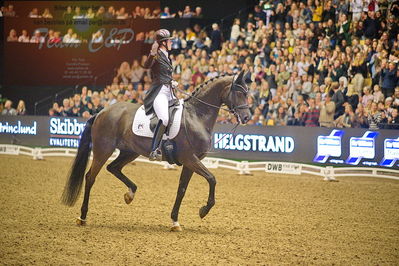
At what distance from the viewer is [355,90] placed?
17562mm

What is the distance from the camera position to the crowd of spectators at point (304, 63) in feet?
55.9

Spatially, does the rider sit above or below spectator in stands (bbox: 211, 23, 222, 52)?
above

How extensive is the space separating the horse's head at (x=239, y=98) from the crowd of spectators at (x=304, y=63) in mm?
7419

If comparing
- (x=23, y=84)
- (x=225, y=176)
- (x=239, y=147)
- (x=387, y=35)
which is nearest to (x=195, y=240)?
(x=225, y=176)

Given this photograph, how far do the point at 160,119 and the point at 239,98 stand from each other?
4.14 ft

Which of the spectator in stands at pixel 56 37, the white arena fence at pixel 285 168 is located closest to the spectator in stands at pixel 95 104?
the white arena fence at pixel 285 168

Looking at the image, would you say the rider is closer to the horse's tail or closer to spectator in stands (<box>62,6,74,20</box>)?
the horse's tail

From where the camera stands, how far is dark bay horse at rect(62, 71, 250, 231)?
9.10 m

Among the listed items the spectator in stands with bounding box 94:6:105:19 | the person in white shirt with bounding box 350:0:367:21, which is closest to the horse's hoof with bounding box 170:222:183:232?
the person in white shirt with bounding box 350:0:367:21

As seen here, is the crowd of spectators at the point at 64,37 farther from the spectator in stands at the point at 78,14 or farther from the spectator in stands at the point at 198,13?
the spectator in stands at the point at 198,13

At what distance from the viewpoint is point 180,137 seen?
9.21 m

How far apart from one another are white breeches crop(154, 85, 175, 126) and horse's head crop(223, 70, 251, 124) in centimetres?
97

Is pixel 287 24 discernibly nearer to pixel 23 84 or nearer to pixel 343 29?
pixel 343 29

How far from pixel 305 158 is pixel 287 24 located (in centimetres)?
587
